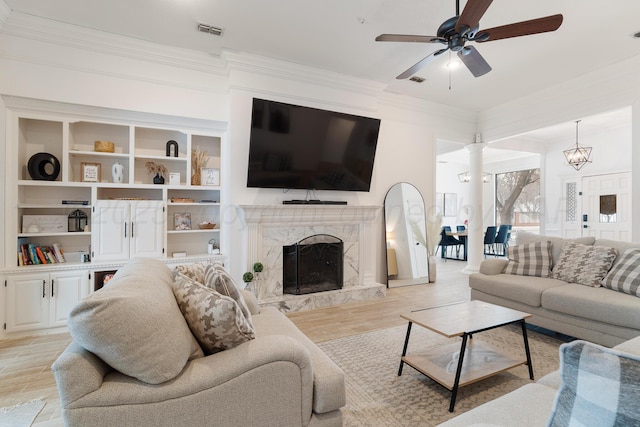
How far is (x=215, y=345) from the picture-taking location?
4.64 feet

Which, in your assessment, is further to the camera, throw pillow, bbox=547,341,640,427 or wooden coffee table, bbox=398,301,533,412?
wooden coffee table, bbox=398,301,533,412

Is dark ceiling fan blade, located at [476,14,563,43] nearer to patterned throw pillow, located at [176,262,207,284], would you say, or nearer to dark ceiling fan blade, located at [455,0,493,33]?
dark ceiling fan blade, located at [455,0,493,33]

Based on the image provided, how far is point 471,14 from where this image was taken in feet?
6.90

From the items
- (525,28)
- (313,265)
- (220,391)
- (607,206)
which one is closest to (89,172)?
(313,265)

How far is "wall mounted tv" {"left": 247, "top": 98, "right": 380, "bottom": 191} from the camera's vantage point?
3672mm

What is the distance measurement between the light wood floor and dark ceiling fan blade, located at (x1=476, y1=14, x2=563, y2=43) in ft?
9.18

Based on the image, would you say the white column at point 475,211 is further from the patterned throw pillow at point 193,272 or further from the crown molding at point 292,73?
the patterned throw pillow at point 193,272

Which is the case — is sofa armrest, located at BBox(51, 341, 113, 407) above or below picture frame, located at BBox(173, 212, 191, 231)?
below

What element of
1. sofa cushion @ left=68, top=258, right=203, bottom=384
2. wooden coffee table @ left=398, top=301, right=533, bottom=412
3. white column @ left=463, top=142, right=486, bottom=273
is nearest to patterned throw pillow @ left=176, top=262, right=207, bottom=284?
sofa cushion @ left=68, top=258, right=203, bottom=384

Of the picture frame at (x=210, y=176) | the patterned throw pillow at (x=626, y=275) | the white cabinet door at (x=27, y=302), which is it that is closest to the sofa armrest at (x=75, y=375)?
the white cabinet door at (x=27, y=302)

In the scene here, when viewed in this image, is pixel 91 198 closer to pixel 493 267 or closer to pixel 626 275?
pixel 493 267

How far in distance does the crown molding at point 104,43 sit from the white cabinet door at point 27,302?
2.35m

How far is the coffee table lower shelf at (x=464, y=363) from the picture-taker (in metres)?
1.97

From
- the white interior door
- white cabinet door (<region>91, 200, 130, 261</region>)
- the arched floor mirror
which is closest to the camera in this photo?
white cabinet door (<region>91, 200, 130, 261</region>)
